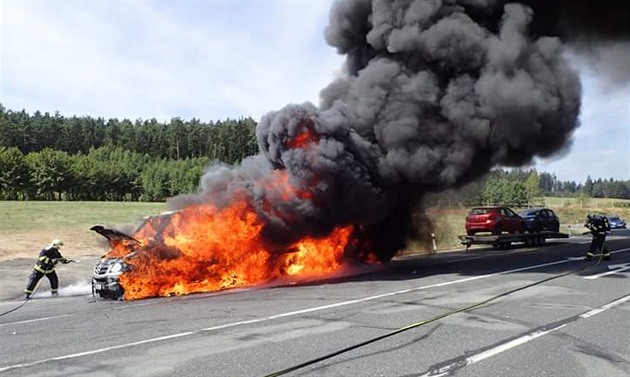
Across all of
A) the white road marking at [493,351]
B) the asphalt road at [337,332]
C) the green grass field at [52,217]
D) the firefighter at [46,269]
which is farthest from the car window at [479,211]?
the firefighter at [46,269]

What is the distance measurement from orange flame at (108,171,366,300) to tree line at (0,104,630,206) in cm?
676

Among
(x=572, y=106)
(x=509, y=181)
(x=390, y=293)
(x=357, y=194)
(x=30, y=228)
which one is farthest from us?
(x=509, y=181)

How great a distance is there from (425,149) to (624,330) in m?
7.31

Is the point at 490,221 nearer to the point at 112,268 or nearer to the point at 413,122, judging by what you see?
the point at 413,122

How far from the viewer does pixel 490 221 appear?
2050 cm

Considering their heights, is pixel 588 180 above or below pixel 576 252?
above

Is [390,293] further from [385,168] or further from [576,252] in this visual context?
[576,252]

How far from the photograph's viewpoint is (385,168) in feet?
44.2

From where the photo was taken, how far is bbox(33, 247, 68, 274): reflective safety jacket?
12039 mm

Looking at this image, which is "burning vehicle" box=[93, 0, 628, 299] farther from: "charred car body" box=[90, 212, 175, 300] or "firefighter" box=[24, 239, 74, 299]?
"firefighter" box=[24, 239, 74, 299]

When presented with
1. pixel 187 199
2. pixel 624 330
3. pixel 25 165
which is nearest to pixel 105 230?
pixel 187 199

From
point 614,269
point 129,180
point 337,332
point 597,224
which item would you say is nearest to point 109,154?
point 129,180

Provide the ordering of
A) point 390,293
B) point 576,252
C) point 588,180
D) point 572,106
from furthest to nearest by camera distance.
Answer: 1. point 588,180
2. point 576,252
3. point 572,106
4. point 390,293

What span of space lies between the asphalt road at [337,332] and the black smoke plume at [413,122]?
7.86 ft
